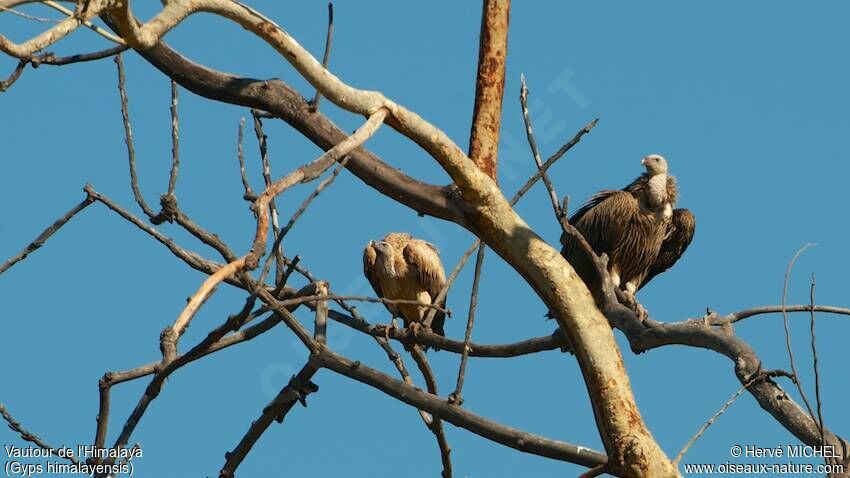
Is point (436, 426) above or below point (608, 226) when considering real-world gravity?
below

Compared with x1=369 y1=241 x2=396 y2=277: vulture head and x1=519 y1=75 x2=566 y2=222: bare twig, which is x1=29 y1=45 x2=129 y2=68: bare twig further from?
x1=369 y1=241 x2=396 y2=277: vulture head

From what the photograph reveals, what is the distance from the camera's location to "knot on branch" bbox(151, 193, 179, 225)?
598 centimetres

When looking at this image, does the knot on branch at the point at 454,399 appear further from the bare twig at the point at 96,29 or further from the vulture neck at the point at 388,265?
the vulture neck at the point at 388,265

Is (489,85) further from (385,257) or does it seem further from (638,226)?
(385,257)

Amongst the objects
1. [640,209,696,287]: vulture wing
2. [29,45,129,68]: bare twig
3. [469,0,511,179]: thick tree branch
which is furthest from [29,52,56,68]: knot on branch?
[640,209,696,287]: vulture wing

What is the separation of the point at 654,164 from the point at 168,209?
4736mm

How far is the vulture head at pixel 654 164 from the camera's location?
31.8ft

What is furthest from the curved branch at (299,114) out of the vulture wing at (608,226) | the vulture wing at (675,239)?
the vulture wing at (675,239)

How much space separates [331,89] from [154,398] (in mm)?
1556

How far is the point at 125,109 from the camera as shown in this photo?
5711 mm

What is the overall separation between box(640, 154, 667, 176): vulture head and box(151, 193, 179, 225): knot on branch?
4.68 m

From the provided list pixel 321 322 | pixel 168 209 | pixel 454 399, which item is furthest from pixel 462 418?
pixel 168 209

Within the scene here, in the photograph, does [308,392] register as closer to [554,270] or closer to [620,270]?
[554,270]

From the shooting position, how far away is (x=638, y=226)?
9.52 meters
